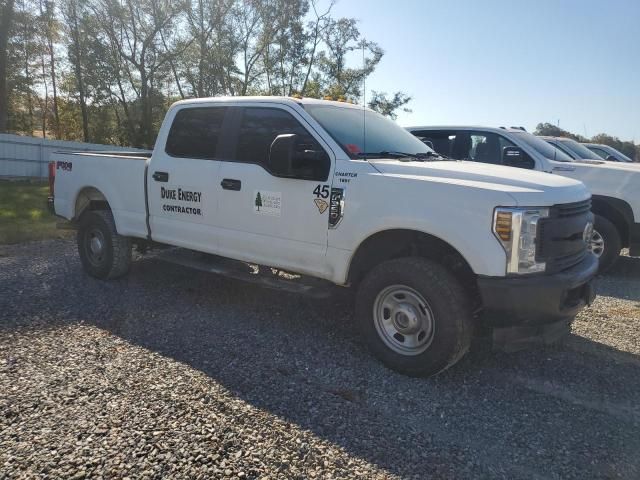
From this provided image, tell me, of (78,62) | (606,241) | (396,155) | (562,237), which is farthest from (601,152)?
(78,62)

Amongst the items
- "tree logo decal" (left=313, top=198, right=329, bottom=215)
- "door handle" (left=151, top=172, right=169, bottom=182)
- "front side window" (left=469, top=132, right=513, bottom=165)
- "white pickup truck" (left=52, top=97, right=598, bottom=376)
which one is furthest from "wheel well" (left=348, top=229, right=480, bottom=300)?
"front side window" (left=469, top=132, right=513, bottom=165)

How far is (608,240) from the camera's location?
7.01 m

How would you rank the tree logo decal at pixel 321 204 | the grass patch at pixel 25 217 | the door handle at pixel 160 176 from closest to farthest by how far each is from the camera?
the tree logo decal at pixel 321 204, the door handle at pixel 160 176, the grass patch at pixel 25 217

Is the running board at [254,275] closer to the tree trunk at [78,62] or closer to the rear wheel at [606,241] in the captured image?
the rear wheel at [606,241]

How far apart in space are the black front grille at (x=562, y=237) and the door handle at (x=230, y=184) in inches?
102

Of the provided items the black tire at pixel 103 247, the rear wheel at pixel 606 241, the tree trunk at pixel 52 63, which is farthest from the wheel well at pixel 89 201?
the tree trunk at pixel 52 63

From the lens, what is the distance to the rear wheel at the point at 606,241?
6.97m

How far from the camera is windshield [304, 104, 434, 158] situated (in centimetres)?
439

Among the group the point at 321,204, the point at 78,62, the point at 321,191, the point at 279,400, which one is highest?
the point at 78,62

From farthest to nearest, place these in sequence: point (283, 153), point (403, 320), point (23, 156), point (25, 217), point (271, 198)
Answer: point (23, 156)
point (25, 217)
point (271, 198)
point (283, 153)
point (403, 320)

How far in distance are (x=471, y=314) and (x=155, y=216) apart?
3.46 m

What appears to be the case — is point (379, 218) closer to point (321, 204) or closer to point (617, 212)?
point (321, 204)

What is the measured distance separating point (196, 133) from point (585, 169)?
5.43 metres

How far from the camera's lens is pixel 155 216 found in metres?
5.53
